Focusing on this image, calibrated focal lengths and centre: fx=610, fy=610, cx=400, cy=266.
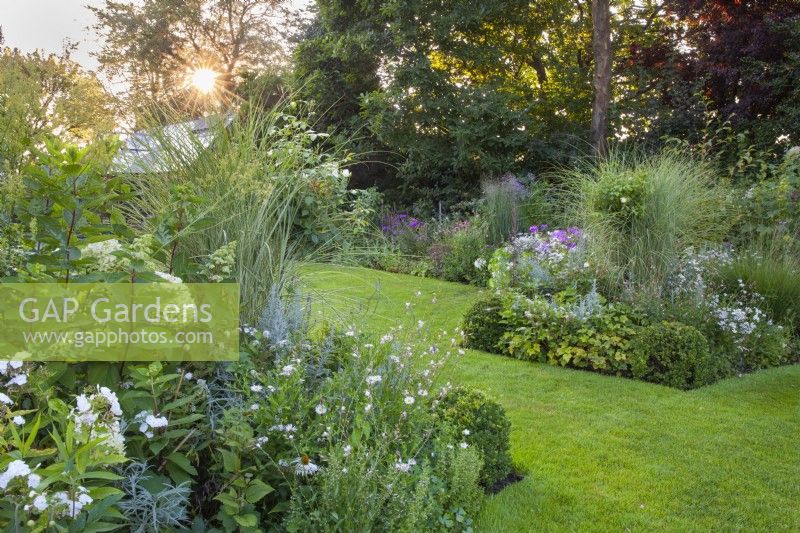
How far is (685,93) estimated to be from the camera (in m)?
12.1

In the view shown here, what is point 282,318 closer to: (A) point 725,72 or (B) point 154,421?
(B) point 154,421

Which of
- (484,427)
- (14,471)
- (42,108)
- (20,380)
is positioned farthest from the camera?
(484,427)

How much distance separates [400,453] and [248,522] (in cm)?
76

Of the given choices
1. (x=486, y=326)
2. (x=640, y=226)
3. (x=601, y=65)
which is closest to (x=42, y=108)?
(x=486, y=326)

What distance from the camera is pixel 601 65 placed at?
11195 millimetres

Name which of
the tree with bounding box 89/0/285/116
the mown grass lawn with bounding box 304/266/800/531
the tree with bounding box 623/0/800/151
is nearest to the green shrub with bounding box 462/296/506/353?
the mown grass lawn with bounding box 304/266/800/531

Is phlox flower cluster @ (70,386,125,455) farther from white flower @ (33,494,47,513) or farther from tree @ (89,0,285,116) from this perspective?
tree @ (89,0,285,116)

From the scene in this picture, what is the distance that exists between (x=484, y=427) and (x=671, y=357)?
2.46m

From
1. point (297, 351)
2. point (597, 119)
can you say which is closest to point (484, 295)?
point (297, 351)

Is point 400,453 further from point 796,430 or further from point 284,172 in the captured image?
point 796,430

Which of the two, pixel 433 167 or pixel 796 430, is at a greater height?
pixel 433 167

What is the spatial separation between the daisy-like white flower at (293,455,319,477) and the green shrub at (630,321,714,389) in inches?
133

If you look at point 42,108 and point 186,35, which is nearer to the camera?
point 42,108

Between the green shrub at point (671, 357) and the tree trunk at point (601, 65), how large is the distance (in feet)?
21.5
